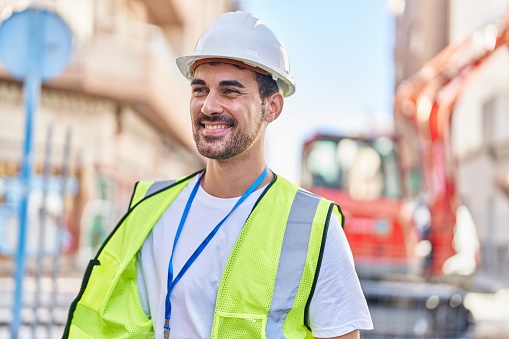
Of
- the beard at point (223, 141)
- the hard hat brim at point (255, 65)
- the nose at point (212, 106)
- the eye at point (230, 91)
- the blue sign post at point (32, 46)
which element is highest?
the blue sign post at point (32, 46)

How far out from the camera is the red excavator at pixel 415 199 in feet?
27.5

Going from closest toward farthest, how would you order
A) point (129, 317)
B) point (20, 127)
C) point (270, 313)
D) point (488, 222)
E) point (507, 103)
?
point (270, 313) < point (129, 317) < point (20, 127) < point (488, 222) < point (507, 103)

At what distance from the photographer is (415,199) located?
956 cm

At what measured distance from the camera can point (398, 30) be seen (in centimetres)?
5394

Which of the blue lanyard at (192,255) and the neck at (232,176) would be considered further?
the neck at (232,176)

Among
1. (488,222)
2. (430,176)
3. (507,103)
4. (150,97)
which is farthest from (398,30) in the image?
(430,176)

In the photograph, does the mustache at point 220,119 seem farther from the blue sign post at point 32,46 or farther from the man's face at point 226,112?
the blue sign post at point 32,46

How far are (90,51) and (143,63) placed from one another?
115 cm

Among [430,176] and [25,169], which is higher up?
[430,176]

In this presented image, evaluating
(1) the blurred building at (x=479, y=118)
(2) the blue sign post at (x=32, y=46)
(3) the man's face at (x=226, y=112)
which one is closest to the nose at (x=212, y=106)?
(3) the man's face at (x=226, y=112)

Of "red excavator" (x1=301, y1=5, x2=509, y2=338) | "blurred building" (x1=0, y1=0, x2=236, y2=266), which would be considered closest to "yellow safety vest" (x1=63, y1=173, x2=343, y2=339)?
Result: "red excavator" (x1=301, y1=5, x2=509, y2=338)

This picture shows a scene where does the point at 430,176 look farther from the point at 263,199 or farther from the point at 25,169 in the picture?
the point at 263,199

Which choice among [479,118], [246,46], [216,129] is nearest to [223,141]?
[216,129]

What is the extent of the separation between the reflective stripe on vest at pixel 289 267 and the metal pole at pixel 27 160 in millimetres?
3637
